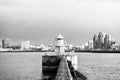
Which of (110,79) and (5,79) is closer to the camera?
(5,79)

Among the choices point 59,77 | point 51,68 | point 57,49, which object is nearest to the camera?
point 59,77

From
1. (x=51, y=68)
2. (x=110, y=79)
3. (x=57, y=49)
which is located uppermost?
(x=57, y=49)

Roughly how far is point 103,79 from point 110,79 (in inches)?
51.4

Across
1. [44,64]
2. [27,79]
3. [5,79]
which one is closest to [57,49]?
[44,64]

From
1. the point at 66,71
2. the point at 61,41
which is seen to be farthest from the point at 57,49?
the point at 66,71

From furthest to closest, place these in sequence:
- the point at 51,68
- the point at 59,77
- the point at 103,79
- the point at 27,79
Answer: the point at 103,79 → the point at 27,79 → the point at 51,68 → the point at 59,77

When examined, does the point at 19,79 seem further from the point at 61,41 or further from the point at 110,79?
the point at 110,79

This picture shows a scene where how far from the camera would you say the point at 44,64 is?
32.7m

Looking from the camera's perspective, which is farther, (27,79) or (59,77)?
(27,79)

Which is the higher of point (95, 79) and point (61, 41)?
point (61, 41)

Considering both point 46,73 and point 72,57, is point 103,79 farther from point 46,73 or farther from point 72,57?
point 46,73

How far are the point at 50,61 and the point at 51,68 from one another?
885 millimetres

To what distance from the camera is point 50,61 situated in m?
32.8

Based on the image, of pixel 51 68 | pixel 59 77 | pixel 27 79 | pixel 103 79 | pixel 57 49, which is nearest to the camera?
pixel 59 77
